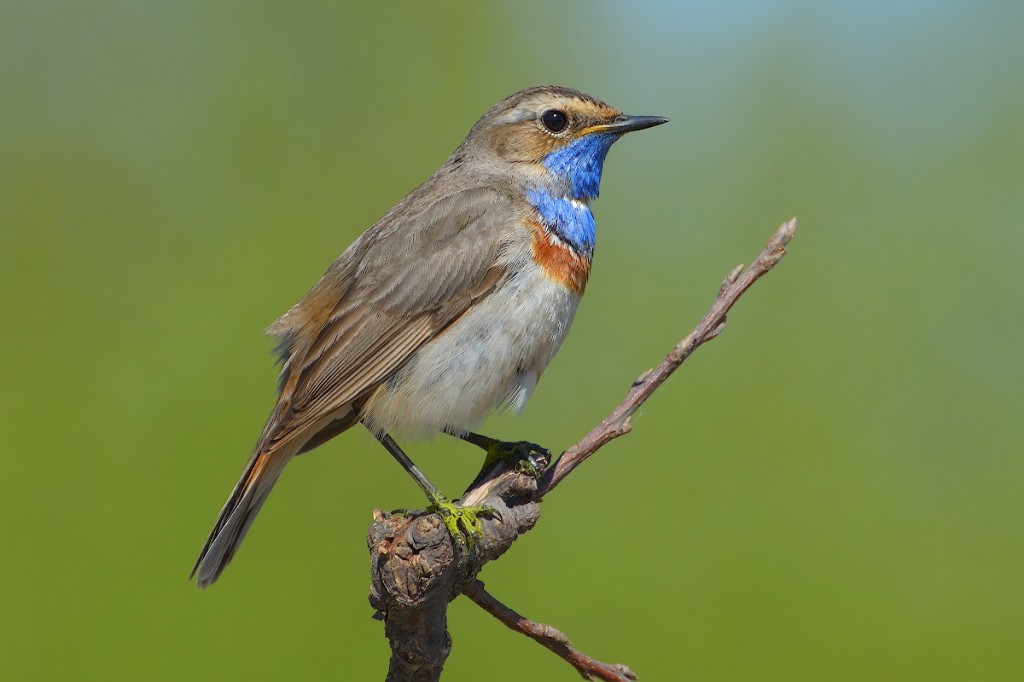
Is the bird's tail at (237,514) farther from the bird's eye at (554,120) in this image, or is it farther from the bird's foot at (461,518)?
the bird's eye at (554,120)

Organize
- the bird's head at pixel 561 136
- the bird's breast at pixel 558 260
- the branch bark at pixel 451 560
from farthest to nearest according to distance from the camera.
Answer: the bird's head at pixel 561 136
the bird's breast at pixel 558 260
the branch bark at pixel 451 560

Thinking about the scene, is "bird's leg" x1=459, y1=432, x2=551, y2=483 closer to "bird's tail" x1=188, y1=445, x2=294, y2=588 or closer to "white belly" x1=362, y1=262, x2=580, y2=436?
"white belly" x1=362, y1=262, x2=580, y2=436

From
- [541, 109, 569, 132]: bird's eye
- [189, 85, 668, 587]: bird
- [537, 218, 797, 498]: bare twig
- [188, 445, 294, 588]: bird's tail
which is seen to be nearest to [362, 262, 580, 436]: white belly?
[189, 85, 668, 587]: bird

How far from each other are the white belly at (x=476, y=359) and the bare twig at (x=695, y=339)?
1.87 feet

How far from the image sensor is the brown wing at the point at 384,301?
13.5ft

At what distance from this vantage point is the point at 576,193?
15.1ft

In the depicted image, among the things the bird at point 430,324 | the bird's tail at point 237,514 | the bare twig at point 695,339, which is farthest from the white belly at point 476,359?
the bare twig at point 695,339

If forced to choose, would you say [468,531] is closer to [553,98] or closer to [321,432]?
[321,432]

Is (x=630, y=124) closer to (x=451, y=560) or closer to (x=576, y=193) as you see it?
(x=576, y=193)

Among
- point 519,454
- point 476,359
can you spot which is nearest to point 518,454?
point 519,454

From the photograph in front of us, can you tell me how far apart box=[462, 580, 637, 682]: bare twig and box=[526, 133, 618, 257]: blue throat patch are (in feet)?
5.17

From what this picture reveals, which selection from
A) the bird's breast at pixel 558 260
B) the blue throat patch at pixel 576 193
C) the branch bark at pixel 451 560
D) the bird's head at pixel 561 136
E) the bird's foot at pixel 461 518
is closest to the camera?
the branch bark at pixel 451 560

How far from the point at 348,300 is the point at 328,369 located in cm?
33

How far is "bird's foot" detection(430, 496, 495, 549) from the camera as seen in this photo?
3.29 meters
